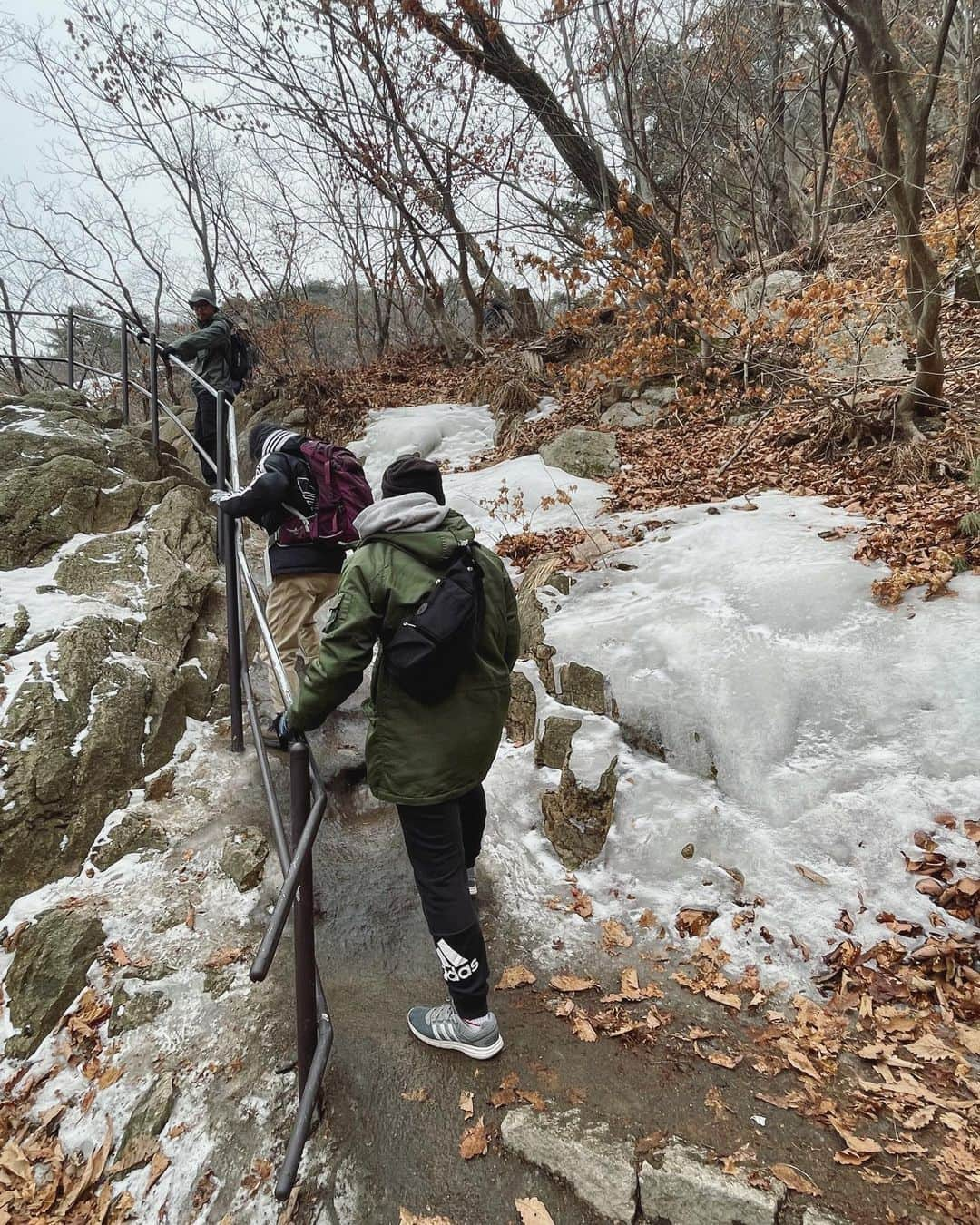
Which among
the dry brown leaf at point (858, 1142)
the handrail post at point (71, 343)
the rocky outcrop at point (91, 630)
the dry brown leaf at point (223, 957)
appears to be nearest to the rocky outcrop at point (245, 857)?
the dry brown leaf at point (223, 957)

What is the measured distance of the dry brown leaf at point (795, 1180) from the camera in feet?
6.23

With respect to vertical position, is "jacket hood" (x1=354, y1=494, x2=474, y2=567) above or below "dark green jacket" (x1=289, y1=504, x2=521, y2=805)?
above

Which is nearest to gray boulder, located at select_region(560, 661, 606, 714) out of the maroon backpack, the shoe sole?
the maroon backpack

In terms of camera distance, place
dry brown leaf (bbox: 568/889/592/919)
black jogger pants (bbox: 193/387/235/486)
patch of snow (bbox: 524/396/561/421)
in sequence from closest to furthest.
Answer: dry brown leaf (bbox: 568/889/592/919), black jogger pants (bbox: 193/387/235/486), patch of snow (bbox: 524/396/561/421)

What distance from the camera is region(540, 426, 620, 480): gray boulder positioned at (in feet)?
24.8

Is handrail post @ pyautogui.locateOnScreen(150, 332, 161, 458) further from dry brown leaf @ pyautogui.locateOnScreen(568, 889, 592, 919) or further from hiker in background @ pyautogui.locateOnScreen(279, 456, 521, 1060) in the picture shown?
dry brown leaf @ pyautogui.locateOnScreen(568, 889, 592, 919)

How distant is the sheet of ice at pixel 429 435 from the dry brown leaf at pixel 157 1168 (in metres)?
8.01

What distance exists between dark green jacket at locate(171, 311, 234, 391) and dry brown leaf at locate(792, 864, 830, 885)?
20.2 ft

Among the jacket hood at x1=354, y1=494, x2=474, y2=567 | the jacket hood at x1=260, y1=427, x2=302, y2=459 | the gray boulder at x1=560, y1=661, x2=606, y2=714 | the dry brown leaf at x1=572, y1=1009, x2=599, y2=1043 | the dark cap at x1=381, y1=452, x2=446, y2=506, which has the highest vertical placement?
the jacket hood at x1=260, y1=427, x2=302, y2=459

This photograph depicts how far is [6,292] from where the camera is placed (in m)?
18.7

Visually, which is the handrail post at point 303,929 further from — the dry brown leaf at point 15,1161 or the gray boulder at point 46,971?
the gray boulder at point 46,971

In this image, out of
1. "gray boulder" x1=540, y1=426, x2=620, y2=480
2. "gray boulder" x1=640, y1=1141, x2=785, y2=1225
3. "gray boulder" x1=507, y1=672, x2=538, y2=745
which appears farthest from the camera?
"gray boulder" x1=540, y1=426, x2=620, y2=480

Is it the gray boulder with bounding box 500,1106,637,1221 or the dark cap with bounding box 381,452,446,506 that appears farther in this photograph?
the dark cap with bounding box 381,452,446,506

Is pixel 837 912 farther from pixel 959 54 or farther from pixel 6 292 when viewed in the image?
pixel 6 292
